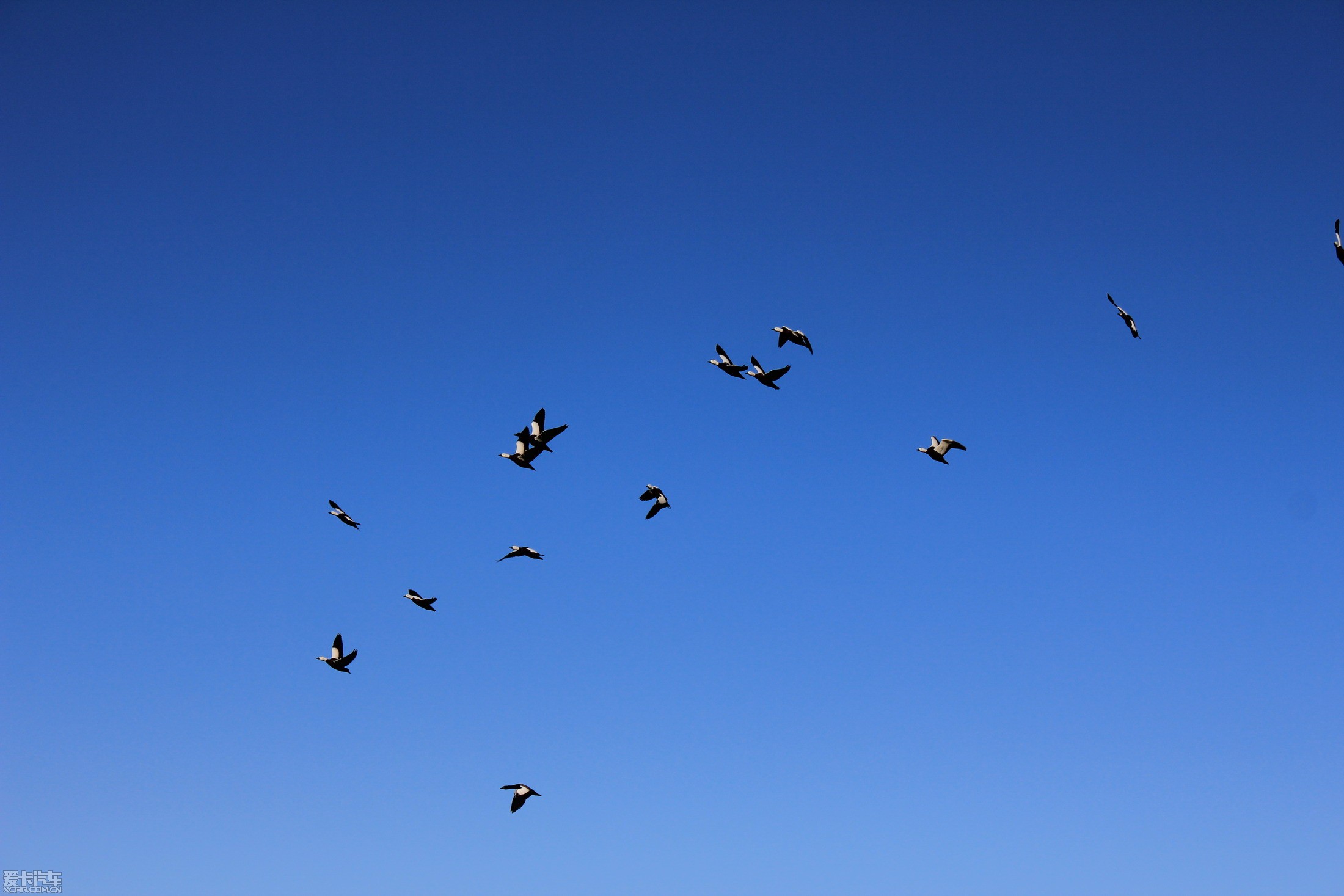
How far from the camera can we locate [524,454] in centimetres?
4544

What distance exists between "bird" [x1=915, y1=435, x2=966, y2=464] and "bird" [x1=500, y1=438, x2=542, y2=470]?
1703 cm

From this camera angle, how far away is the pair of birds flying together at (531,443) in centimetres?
4503

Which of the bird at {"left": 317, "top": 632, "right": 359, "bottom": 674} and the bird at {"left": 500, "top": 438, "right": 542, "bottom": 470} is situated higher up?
the bird at {"left": 500, "top": 438, "right": 542, "bottom": 470}

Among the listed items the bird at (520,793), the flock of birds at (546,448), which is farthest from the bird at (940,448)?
the bird at (520,793)

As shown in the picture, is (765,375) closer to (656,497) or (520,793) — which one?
(656,497)

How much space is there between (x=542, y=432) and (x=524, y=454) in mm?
1350

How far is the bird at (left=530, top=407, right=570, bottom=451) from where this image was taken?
44.6m

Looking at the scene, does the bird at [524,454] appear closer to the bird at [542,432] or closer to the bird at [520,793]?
the bird at [542,432]

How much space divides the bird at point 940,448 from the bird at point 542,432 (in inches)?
635

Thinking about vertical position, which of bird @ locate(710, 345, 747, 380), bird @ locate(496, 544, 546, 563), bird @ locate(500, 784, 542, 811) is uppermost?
bird @ locate(710, 345, 747, 380)

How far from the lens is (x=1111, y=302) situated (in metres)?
44.5

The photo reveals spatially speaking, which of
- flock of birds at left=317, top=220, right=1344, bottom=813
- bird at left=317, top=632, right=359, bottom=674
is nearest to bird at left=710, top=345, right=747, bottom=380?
flock of birds at left=317, top=220, right=1344, bottom=813

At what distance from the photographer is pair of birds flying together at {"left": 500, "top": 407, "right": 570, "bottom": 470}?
148 ft

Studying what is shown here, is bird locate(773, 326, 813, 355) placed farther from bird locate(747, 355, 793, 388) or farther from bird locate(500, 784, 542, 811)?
bird locate(500, 784, 542, 811)
